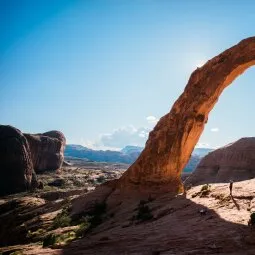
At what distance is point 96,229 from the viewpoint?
69.8 ft

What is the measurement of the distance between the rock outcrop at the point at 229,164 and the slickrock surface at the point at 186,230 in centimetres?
3382

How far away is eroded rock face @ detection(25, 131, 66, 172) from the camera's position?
8919 centimetres

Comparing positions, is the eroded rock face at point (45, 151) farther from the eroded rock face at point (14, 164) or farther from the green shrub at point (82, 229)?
the green shrub at point (82, 229)

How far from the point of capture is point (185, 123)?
26938mm

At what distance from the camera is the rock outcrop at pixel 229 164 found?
177 feet

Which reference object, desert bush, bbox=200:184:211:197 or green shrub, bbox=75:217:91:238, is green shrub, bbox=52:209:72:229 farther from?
desert bush, bbox=200:184:211:197

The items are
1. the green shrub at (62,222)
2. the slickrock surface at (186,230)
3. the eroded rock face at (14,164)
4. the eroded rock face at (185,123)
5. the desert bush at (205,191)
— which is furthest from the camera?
the eroded rock face at (14,164)

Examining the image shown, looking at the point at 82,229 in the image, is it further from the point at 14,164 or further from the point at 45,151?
the point at 45,151

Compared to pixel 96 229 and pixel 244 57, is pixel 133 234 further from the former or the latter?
pixel 244 57

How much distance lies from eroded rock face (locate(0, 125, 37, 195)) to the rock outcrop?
3591cm

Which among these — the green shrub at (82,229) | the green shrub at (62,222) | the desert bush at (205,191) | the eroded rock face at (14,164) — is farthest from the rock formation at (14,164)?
the desert bush at (205,191)

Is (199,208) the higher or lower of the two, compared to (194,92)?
lower

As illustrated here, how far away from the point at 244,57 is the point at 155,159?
11850 mm

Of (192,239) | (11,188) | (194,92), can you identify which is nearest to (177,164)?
(194,92)
